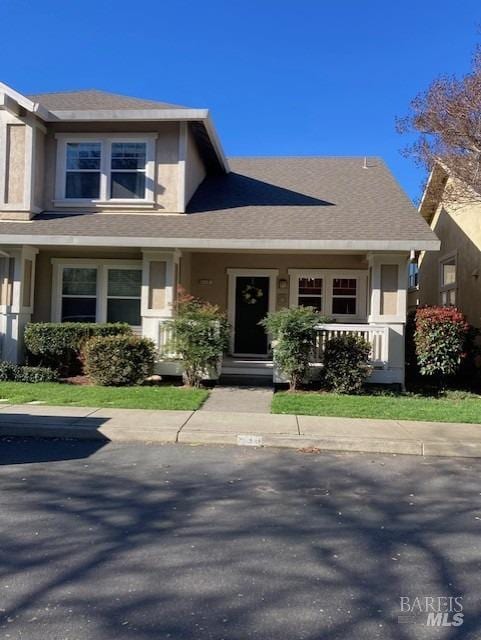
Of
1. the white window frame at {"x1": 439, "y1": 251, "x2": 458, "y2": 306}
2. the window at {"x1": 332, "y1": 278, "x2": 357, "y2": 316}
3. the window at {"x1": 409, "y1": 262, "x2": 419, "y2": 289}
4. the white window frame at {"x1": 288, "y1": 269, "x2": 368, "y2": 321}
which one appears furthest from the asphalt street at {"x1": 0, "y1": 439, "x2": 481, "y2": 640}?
the window at {"x1": 409, "y1": 262, "x2": 419, "y2": 289}

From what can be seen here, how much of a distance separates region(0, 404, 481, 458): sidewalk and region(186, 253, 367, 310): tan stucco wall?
6.01 meters

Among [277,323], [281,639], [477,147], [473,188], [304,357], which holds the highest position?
[477,147]

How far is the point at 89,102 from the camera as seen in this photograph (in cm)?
1391

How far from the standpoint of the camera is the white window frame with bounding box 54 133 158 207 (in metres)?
13.0

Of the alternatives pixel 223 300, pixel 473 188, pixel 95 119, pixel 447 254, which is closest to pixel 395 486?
pixel 473 188

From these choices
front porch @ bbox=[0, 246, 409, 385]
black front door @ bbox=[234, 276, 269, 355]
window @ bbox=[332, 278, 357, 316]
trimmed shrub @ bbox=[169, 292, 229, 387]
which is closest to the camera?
trimmed shrub @ bbox=[169, 292, 229, 387]

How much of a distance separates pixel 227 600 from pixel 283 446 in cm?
394

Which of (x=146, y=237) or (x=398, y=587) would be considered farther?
(x=146, y=237)

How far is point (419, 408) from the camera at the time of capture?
945 centimetres

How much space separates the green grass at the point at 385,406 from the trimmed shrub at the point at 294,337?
0.57 metres

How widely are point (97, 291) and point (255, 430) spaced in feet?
23.5

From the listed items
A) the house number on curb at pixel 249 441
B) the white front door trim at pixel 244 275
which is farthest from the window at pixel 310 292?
the house number on curb at pixel 249 441

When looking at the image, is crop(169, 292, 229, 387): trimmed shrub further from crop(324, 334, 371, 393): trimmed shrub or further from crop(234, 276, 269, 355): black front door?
crop(234, 276, 269, 355): black front door

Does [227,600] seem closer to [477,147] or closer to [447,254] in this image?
[477,147]
